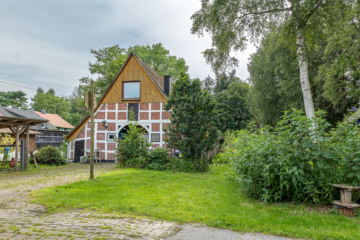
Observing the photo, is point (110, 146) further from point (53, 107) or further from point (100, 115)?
point (53, 107)

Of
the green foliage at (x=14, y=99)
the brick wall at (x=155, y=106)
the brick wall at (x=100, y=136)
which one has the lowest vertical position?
the brick wall at (x=100, y=136)

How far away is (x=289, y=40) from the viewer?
947 cm

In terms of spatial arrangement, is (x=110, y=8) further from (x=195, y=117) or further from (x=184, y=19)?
(x=195, y=117)

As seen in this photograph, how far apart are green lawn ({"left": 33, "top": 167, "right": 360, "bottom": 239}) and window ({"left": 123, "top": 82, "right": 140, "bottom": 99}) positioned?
9343 mm

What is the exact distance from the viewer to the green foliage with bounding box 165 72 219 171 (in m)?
10.1

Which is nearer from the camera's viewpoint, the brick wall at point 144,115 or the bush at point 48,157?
the bush at point 48,157

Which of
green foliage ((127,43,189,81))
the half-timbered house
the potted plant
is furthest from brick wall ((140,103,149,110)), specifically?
green foliage ((127,43,189,81))

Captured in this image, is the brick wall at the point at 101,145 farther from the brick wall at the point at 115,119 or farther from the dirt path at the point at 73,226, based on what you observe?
the dirt path at the point at 73,226

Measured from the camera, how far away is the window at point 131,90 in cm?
1526

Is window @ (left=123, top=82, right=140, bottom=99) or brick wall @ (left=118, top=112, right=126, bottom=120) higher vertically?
window @ (left=123, top=82, right=140, bottom=99)

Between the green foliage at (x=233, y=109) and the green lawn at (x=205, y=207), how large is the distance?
24.4m

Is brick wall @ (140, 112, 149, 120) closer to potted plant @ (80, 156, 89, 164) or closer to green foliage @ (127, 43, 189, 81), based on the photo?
potted plant @ (80, 156, 89, 164)

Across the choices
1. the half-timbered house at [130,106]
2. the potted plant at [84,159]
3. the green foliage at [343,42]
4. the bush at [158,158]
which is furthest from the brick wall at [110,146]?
the green foliage at [343,42]

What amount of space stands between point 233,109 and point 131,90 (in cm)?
1881
